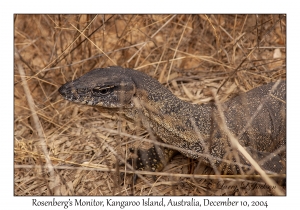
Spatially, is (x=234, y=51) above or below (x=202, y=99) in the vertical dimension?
above

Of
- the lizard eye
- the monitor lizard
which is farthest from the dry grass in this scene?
the lizard eye

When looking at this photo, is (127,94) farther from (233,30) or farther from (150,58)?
(233,30)

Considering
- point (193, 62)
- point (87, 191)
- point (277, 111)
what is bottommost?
point (87, 191)

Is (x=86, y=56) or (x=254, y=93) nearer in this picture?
(x=254, y=93)

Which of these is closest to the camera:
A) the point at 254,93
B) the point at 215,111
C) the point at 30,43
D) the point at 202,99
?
the point at 215,111

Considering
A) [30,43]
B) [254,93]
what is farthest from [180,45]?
[30,43]

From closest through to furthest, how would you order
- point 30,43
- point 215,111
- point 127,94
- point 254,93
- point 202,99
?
1. point 127,94
2. point 215,111
3. point 254,93
4. point 202,99
5. point 30,43

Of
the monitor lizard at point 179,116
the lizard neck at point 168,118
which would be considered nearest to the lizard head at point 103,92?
the monitor lizard at point 179,116
